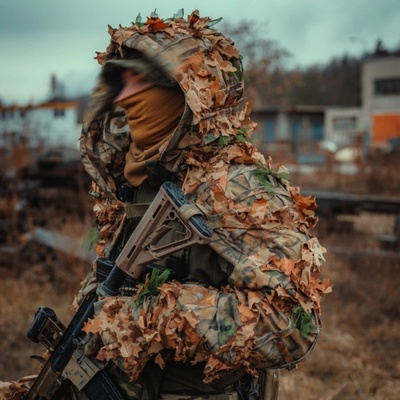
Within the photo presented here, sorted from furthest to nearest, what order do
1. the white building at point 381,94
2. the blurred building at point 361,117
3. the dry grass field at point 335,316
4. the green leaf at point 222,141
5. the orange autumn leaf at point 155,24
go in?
the white building at point 381,94 → the blurred building at point 361,117 → the dry grass field at point 335,316 → the orange autumn leaf at point 155,24 → the green leaf at point 222,141

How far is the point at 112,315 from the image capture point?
7.28 feet

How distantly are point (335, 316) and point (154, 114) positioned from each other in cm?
498

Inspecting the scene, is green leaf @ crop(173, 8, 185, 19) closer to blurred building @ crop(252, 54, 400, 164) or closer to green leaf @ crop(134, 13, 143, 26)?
green leaf @ crop(134, 13, 143, 26)

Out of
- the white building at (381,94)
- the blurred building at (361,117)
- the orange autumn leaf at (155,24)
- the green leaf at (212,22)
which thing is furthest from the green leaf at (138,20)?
the white building at (381,94)

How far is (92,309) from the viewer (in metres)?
2.38

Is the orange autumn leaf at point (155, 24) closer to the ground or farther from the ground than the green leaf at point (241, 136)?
farther from the ground

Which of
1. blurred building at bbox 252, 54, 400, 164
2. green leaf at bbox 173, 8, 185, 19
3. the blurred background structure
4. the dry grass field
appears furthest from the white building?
green leaf at bbox 173, 8, 185, 19

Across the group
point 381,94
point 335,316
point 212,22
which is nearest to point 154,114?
point 212,22

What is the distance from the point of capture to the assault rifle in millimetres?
2105

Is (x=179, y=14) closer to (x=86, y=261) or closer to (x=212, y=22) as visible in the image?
(x=212, y=22)

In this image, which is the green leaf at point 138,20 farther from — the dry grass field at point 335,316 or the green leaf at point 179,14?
the dry grass field at point 335,316

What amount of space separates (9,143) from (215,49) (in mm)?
7434

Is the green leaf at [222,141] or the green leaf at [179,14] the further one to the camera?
the green leaf at [179,14]

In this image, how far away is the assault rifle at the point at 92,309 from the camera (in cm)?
211
